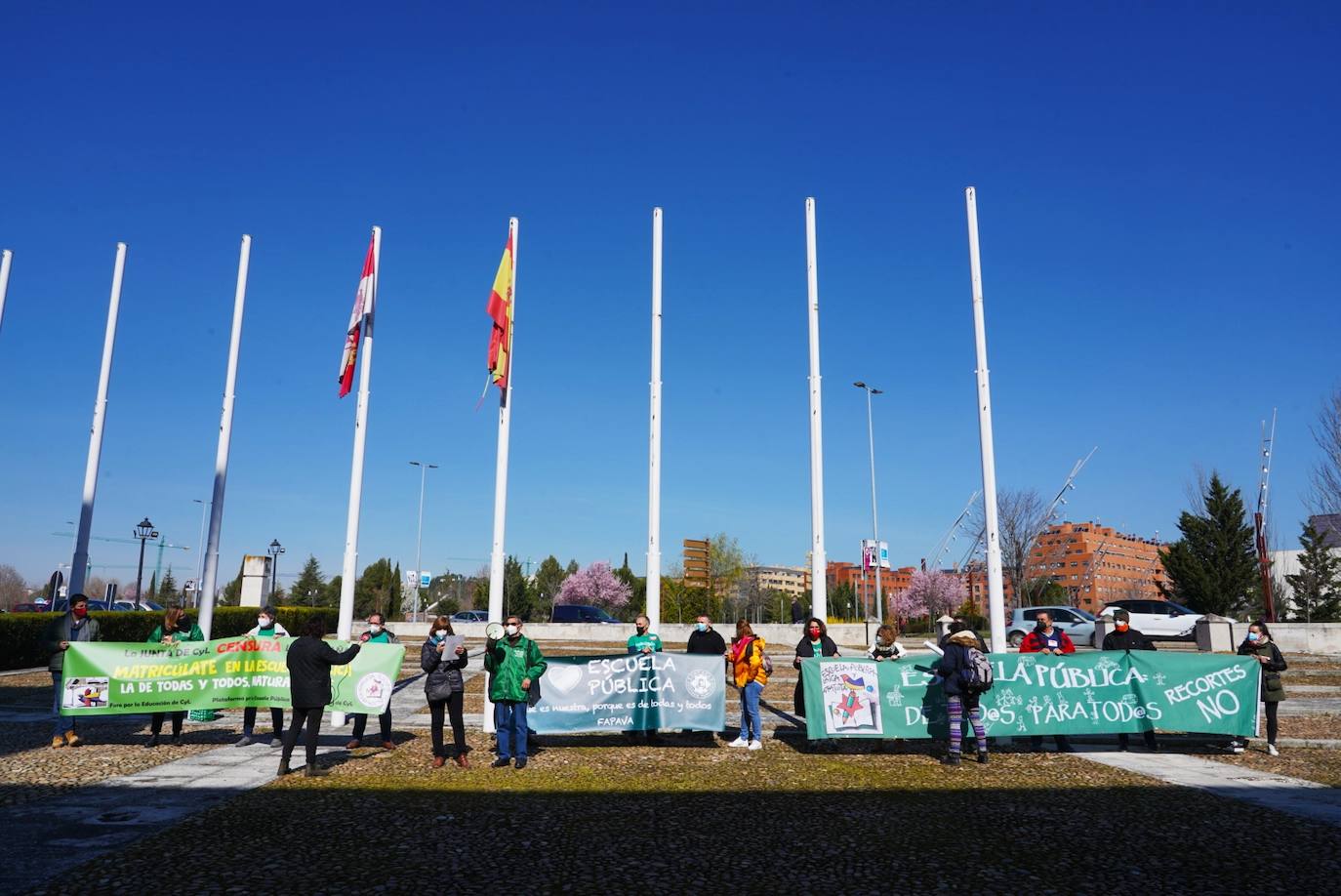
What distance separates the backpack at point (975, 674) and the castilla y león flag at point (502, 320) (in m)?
9.22

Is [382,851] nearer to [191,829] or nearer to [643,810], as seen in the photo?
[191,829]

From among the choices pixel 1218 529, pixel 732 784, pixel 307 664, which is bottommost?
pixel 732 784

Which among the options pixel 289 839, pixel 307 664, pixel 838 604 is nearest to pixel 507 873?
pixel 289 839

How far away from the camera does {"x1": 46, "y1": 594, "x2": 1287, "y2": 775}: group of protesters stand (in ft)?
33.7

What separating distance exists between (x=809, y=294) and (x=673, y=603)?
153 feet

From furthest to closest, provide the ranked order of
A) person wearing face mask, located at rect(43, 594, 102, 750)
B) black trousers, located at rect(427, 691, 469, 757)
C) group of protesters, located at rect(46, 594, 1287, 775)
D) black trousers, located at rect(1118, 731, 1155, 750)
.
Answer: black trousers, located at rect(1118, 731, 1155, 750) → person wearing face mask, located at rect(43, 594, 102, 750) → black trousers, located at rect(427, 691, 469, 757) → group of protesters, located at rect(46, 594, 1287, 775)

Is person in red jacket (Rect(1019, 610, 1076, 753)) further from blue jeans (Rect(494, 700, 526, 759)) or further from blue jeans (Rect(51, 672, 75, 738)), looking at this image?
blue jeans (Rect(51, 672, 75, 738))

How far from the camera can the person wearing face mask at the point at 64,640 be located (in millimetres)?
11992

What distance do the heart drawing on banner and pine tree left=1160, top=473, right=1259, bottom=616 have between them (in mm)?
47978

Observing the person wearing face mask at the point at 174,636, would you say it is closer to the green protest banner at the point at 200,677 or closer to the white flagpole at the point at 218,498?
the green protest banner at the point at 200,677

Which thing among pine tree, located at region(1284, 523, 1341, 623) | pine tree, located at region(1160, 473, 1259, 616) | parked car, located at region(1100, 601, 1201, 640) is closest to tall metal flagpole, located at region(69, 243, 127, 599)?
parked car, located at region(1100, 601, 1201, 640)

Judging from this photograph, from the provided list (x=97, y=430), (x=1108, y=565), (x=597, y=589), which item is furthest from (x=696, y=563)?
(x=1108, y=565)

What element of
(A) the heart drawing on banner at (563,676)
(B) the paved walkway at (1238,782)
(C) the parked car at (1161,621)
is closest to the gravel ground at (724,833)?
(B) the paved walkway at (1238,782)

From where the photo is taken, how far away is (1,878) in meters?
6.21
